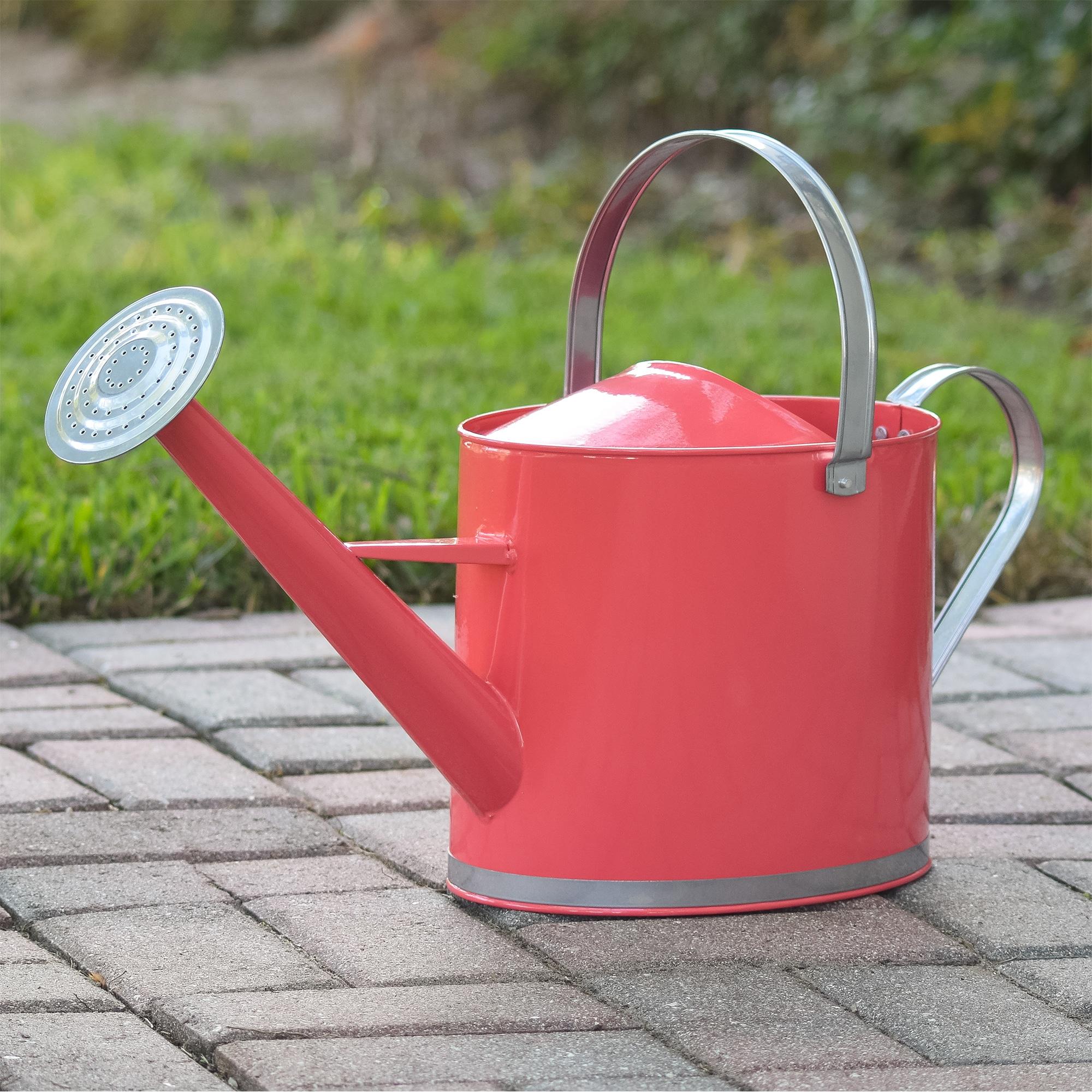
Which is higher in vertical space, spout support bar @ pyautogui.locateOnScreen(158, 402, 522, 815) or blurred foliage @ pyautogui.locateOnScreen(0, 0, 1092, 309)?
blurred foliage @ pyautogui.locateOnScreen(0, 0, 1092, 309)

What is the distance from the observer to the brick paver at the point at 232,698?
7.02 feet

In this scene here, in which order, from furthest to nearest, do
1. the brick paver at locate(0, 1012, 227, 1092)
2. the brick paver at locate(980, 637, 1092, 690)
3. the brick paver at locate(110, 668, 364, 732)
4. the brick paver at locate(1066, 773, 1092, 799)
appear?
the brick paver at locate(980, 637, 1092, 690) < the brick paver at locate(110, 668, 364, 732) < the brick paver at locate(1066, 773, 1092, 799) < the brick paver at locate(0, 1012, 227, 1092)

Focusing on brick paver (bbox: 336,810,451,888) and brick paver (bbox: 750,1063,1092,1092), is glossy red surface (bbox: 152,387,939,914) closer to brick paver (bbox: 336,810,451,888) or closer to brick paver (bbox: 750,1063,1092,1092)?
brick paver (bbox: 336,810,451,888)

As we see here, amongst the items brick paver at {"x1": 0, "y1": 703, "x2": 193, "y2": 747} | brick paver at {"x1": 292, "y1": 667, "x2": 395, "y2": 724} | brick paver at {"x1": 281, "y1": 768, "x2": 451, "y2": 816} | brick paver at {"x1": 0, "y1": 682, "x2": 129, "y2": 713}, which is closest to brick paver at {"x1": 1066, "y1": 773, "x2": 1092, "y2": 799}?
brick paver at {"x1": 281, "y1": 768, "x2": 451, "y2": 816}

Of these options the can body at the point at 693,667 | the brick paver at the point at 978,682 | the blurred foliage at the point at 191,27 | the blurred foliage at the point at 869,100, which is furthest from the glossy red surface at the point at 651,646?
the blurred foliage at the point at 191,27

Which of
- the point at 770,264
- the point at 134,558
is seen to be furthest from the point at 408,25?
the point at 134,558

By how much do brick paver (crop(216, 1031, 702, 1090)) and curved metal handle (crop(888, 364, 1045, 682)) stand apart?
2.11 ft

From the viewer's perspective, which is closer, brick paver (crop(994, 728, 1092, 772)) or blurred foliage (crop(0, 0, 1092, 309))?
brick paver (crop(994, 728, 1092, 772))

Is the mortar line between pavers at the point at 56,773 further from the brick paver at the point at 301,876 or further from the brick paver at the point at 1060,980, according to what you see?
the brick paver at the point at 1060,980

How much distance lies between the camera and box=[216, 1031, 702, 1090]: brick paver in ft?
4.07

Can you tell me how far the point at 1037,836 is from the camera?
1.80m

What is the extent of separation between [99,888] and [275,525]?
0.44 metres

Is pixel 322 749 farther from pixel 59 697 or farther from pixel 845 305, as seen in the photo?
pixel 845 305

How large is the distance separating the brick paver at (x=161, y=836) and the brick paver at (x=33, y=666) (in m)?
0.49
